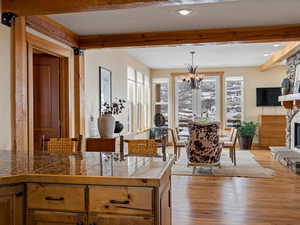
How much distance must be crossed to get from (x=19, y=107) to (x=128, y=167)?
185 cm

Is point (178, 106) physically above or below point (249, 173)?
above

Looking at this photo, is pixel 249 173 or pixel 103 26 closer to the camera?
pixel 103 26

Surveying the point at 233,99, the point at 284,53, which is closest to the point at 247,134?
the point at 233,99

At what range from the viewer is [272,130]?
372 inches

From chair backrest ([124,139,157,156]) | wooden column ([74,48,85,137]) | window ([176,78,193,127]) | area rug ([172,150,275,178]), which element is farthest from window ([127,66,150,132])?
chair backrest ([124,139,157,156])

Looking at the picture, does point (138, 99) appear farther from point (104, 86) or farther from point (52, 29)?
point (52, 29)

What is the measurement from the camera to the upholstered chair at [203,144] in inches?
210

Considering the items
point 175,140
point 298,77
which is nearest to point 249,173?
point 175,140

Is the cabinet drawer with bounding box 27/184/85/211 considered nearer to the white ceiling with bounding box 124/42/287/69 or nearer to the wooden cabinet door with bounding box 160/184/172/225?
the wooden cabinet door with bounding box 160/184/172/225

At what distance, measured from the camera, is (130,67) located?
26.9 ft

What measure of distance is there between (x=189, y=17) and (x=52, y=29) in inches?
72.7

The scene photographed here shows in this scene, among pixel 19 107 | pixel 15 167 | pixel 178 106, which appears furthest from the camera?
pixel 178 106

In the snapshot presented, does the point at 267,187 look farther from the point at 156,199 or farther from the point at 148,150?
the point at 156,199

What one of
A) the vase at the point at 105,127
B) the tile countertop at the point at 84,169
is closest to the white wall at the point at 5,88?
the tile countertop at the point at 84,169
